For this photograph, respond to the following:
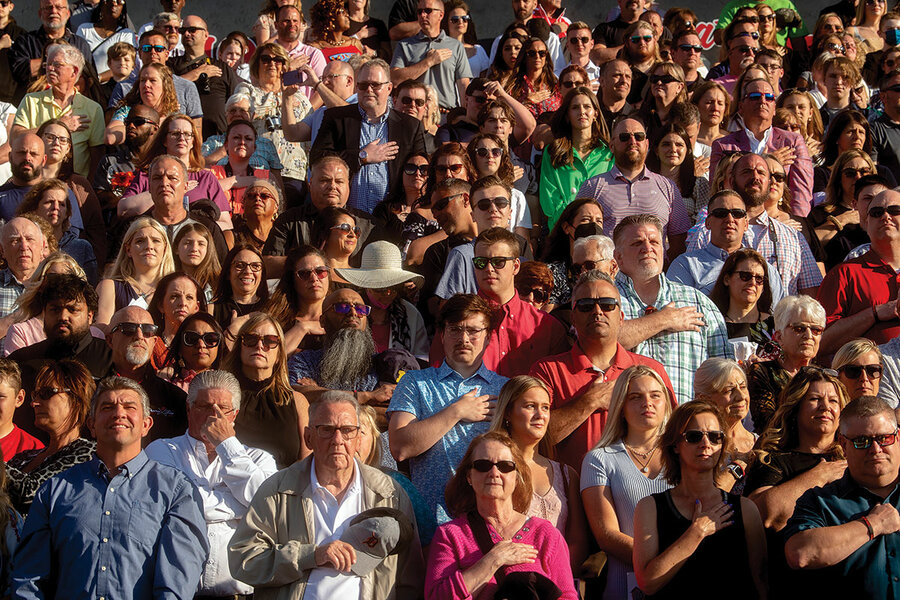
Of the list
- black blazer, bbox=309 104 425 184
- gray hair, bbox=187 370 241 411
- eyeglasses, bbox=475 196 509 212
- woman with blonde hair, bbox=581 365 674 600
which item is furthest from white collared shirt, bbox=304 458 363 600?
black blazer, bbox=309 104 425 184

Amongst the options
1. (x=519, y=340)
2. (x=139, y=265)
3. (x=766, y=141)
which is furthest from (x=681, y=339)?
(x=766, y=141)

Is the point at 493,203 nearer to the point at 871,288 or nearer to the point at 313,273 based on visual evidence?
the point at 313,273

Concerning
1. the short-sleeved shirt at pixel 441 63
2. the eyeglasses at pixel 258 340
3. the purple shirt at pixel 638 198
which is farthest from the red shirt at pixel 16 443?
the short-sleeved shirt at pixel 441 63

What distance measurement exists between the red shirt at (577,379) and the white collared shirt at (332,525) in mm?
1217

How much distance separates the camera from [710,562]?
557cm

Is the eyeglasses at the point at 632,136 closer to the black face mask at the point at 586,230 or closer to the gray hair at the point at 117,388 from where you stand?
the black face mask at the point at 586,230

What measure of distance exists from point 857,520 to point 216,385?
9.68 feet

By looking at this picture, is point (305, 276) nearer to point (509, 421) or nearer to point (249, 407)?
point (249, 407)

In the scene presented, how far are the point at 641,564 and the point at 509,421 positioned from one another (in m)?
1.02

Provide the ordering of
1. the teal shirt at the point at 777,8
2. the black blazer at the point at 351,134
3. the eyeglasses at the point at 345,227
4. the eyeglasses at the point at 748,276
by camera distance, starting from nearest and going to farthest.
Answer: the eyeglasses at the point at 748,276 < the eyeglasses at the point at 345,227 < the black blazer at the point at 351,134 < the teal shirt at the point at 777,8

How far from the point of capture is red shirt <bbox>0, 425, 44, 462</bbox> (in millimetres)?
6527

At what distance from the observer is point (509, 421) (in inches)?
248

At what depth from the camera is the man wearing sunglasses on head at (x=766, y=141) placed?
34.1ft

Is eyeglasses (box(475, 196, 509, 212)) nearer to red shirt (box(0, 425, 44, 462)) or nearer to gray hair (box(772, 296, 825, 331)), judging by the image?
gray hair (box(772, 296, 825, 331))
